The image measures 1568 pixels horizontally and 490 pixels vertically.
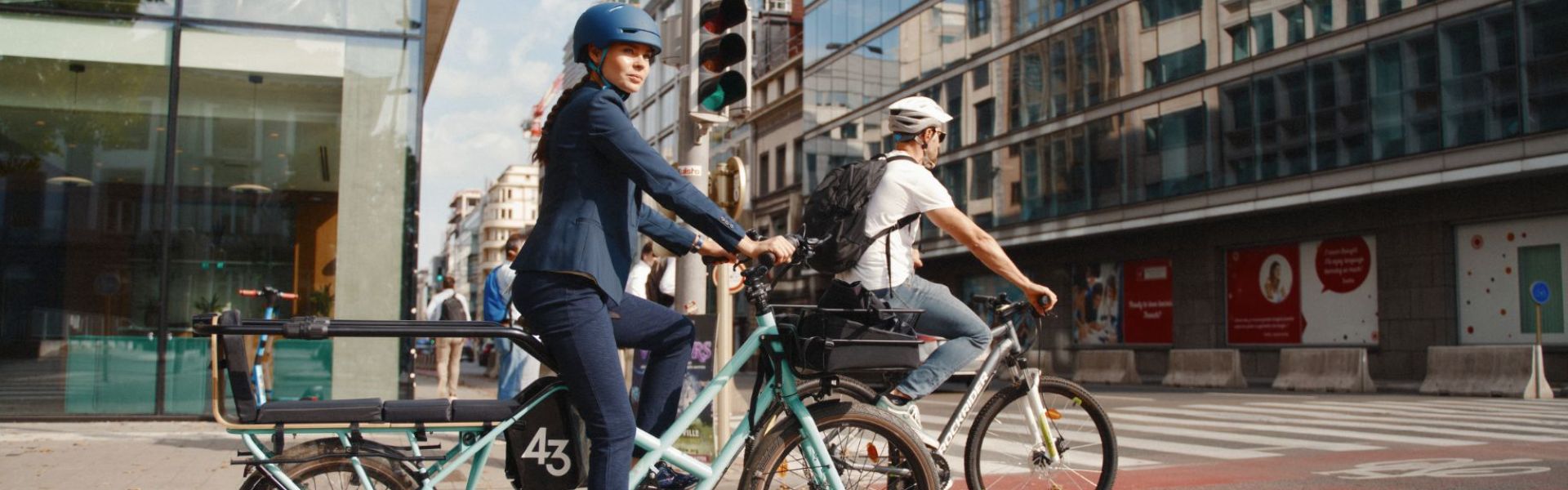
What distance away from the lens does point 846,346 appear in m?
3.86

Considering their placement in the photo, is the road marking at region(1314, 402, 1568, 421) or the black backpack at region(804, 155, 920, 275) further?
the road marking at region(1314, 402, 1568, 421)

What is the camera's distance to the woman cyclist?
11.4ft

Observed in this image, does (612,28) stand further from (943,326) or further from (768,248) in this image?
(943,326)

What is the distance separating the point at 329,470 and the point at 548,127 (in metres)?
1.13

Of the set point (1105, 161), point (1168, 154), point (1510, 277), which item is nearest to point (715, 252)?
point (1510, 277)

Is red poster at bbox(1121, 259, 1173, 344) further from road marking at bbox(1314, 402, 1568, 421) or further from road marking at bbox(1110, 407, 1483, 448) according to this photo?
road marking at bbox(1110, 407, 1483, 448)

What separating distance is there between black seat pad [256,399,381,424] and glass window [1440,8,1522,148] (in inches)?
875

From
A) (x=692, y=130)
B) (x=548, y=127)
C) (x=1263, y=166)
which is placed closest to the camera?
(x=548, y=127)

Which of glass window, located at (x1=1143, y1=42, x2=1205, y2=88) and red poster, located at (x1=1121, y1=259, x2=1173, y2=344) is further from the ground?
glass window, located at (x1=1143, y1=42, x2=1205, y2=88)

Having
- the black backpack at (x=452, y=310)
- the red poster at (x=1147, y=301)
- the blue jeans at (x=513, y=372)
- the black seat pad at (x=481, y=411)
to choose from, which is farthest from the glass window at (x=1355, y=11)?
the black seat pad at (x=481, y=411)

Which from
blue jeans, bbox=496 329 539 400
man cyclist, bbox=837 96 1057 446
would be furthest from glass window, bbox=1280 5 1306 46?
man cyclist, bbox=837 96 1057 446

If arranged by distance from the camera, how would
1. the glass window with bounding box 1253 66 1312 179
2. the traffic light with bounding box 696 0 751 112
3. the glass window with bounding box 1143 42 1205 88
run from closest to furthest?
the traffic light with bounding box 696 0 751 112 → the glass window with bounding box 1253 66 1312 179 → the glass window with bounding box 1143 42 1205 88

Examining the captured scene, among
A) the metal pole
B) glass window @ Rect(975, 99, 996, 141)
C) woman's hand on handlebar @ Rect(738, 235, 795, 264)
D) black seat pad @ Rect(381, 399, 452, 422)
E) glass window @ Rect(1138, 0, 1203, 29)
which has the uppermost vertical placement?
glass window @ Rect(1138, 0, 1203, 29)

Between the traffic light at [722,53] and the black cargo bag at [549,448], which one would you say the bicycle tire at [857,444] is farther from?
the traffic light at [722,53]
